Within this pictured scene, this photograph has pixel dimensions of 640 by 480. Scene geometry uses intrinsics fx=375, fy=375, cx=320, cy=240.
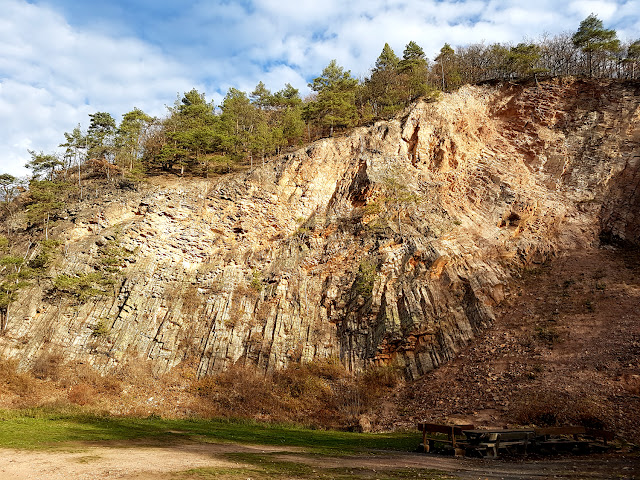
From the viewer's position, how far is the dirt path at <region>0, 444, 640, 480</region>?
7.73 meters

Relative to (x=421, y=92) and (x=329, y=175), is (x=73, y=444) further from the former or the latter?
(x=421, y=92)

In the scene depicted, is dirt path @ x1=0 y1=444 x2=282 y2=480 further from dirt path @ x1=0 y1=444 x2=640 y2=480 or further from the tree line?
the tree line

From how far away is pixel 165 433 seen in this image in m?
13.9

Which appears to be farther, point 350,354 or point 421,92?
point 421,92

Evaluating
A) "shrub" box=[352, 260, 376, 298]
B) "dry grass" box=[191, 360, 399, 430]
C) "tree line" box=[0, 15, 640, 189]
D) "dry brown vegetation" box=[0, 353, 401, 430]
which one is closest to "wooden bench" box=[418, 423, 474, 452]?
"dry brown vegetation" box=[0, 353, 401, 430]

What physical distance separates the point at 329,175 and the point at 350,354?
49.5ft

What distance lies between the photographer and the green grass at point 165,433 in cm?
1185

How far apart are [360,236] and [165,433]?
56.1 ft

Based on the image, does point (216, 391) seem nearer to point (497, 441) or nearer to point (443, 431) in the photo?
point (443, 431)

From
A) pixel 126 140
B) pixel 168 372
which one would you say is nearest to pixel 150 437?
pixel 168 372

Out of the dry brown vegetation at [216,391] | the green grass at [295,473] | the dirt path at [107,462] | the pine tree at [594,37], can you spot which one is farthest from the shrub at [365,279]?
the pine tree at [594,37]

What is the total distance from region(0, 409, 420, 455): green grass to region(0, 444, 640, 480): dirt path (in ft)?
5.03

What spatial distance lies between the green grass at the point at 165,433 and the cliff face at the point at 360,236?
15.9 feet

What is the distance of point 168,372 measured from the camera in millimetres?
21562
